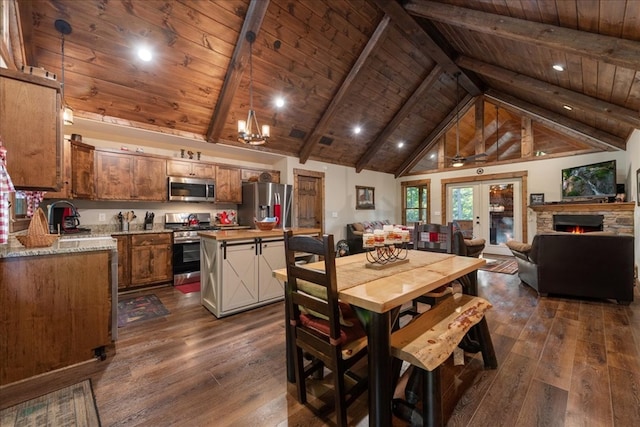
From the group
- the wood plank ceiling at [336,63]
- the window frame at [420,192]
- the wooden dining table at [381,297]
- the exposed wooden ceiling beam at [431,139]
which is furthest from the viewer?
the window frame at [420,192]

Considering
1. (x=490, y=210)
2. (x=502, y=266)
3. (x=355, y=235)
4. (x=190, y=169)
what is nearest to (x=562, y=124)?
(x=490, y=210)

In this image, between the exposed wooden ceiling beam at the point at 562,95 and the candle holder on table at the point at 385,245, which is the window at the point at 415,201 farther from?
the candle holder on table at the point at 385,245

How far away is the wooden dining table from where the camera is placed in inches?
52.9

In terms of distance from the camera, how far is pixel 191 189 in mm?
4789

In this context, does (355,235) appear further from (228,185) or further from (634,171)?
(634,171)

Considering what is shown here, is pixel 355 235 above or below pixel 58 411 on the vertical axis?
above

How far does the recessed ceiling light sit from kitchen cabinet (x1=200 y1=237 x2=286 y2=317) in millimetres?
2462

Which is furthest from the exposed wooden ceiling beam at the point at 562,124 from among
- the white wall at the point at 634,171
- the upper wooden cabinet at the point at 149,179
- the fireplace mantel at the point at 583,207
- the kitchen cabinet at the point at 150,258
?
the kitchen cabinet at the point at 150,258

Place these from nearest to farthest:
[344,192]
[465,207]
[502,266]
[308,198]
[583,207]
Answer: [583,207] < [502,266] < [308,198] < [344,192] < [465,207]

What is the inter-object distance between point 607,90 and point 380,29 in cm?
320

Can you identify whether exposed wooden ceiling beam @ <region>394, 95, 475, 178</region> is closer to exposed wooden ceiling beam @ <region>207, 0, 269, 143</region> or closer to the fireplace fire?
the fireplace fire

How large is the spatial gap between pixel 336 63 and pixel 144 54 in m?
2.82

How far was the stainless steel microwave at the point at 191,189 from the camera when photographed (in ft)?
15.1

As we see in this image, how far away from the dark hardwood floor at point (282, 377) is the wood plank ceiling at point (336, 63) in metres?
2.64
